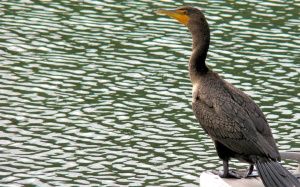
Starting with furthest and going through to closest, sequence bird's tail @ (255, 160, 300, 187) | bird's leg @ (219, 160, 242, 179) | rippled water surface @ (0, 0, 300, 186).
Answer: rippled water surface @ (0, 0, 300, 186)
bird's leg @ (219, 160, 242, 179)
bird's tail @ (255, 160, 300, 187)

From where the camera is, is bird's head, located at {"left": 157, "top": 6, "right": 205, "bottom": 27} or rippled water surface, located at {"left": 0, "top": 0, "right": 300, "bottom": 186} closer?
bird's head, located at {"left": 157, "top": 6, "right": 205, "bottom": 27}

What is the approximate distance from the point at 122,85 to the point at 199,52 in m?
4.91

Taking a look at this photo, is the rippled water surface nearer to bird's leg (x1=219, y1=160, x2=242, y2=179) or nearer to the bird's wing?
bird's leg (x1=219, y1=160, x2=242, y2=179)

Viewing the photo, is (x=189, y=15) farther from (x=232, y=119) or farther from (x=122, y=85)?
(x=122, y=85)

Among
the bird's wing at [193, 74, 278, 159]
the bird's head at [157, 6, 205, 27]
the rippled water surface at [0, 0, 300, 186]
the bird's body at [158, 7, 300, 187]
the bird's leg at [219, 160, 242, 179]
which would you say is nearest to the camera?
the bird's body at [158, 7, 300, 187]

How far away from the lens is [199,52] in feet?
34.5

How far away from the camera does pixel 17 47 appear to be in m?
17.2

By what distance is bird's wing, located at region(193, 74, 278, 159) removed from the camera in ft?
30.9

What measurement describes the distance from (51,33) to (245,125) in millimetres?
9257

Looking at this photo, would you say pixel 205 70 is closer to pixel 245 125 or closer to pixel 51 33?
pixel 245 125

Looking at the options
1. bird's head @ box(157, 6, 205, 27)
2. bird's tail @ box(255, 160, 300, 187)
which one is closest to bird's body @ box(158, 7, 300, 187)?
bird's tail @ box(255, 160, 300, 187)

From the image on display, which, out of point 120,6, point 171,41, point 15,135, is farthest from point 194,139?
point 120,6

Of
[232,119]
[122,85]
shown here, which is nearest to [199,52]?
[232,119]

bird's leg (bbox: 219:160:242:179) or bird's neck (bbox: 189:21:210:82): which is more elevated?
bird's neck (bbox: 189:21:210:82)
